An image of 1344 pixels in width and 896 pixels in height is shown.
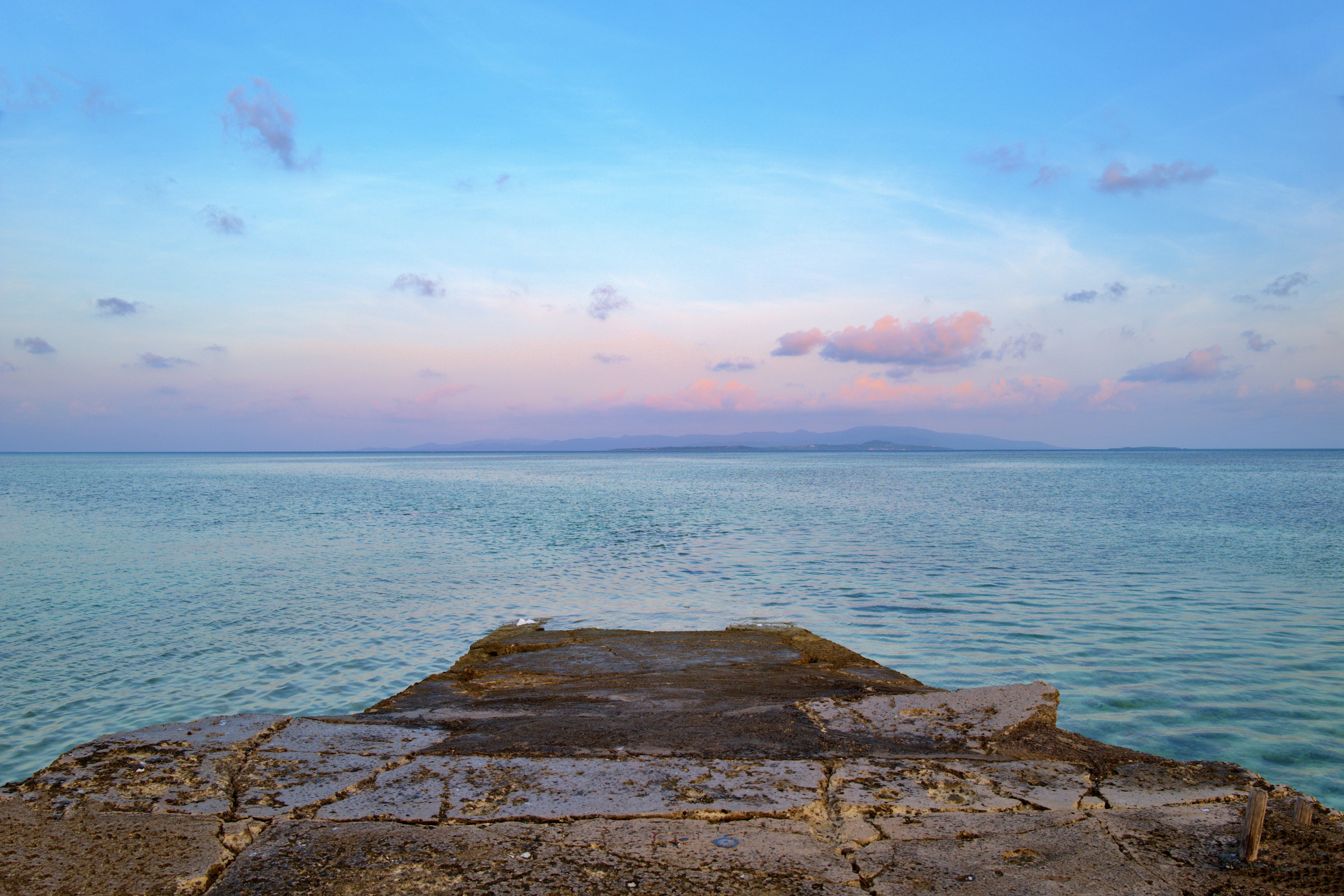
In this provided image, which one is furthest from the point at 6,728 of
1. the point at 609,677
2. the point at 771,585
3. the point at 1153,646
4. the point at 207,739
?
the point at 1153,646

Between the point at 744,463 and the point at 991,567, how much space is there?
471ft

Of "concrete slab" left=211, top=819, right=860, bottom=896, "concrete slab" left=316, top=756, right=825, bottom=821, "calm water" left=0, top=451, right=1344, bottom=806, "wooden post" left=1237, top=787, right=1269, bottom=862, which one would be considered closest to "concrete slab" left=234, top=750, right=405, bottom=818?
"concrete slab" left=316, top=756, right=825, bottom=821

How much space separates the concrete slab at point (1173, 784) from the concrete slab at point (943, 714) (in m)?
0.92

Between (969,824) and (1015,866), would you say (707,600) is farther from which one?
(1015,866)

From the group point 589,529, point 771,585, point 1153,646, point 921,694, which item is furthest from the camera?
point 589,529

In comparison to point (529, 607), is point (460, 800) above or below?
above

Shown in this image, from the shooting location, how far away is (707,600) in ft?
49.8

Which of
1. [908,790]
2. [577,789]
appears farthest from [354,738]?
[908,790]

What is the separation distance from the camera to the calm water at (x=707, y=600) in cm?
876

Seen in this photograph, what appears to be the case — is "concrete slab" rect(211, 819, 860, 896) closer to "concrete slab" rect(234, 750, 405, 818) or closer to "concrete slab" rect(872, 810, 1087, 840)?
"concrete slab" rect(234, 750, 405, 818)

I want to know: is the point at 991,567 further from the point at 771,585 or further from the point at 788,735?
the point at 788,735

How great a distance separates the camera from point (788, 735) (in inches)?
231

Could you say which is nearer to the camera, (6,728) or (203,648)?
(6,728)

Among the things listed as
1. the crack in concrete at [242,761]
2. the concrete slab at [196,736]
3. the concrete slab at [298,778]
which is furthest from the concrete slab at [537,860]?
the concrete slab at [196,736]
